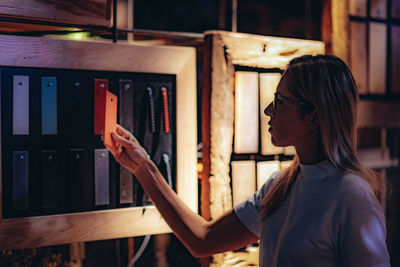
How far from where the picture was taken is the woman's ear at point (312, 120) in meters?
1.50

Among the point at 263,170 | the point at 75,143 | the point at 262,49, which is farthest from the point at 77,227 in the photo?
the point at 262,49

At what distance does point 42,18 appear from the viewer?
1.90m

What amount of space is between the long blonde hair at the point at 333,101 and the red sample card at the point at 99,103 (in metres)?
0.93

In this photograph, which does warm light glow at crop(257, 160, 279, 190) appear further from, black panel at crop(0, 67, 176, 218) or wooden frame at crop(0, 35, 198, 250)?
black panel at crop(0, 67, 176, 218)

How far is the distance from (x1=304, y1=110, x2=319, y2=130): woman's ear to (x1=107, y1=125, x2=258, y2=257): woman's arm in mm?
572

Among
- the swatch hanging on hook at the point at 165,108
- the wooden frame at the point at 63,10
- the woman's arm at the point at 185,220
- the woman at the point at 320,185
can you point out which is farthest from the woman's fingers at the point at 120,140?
the woman at the point at 320,185

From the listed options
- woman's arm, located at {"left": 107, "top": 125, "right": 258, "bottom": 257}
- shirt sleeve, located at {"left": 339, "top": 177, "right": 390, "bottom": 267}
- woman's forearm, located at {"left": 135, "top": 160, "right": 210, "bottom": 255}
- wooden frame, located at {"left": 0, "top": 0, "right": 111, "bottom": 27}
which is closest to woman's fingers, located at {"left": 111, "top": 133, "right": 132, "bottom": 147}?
woman's arm, located at {"left": 107, "top": 125, "right": 258, "bottom": 257}

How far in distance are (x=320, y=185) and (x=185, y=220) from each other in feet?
2.20

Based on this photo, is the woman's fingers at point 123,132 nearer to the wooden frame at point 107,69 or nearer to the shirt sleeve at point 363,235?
the wooden frame at point 107,69

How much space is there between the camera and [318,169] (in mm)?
1559

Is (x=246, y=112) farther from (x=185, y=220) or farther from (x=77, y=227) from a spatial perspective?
(x=77, y=227)

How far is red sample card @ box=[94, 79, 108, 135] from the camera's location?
6.43ft

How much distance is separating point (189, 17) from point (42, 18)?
3383 millimetres

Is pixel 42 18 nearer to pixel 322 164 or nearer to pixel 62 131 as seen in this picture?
pixel 62 131
